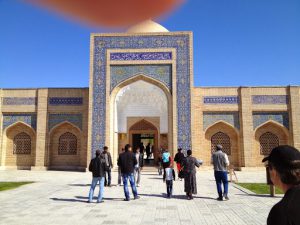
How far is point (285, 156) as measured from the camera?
1.31 m

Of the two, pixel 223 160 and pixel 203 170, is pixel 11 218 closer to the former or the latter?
pixel 223 160

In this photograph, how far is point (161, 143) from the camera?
55.6 feet

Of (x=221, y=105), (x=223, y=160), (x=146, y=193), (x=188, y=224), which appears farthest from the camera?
(x=221, y=105)

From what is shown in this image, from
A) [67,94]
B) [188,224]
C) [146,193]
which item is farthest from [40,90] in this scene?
[188,224]

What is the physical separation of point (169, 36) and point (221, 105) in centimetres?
475

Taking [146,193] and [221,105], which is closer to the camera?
[146,193]

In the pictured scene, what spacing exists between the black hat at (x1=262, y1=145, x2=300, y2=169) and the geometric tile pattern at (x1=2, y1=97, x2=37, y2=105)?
16.8m

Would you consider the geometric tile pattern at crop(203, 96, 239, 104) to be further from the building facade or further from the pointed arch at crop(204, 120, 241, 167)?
the pointed arch at crop(204, 120, 241, 167)

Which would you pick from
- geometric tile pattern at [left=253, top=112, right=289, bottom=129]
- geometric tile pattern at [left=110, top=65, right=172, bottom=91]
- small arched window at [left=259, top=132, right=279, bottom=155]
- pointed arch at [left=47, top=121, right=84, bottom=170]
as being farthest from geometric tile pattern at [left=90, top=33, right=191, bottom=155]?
small arched window at [left=259, top=132, right=279, bottom=155]

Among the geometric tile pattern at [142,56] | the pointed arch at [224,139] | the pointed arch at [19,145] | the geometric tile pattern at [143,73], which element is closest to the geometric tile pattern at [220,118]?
the pointed arch at [224,139]

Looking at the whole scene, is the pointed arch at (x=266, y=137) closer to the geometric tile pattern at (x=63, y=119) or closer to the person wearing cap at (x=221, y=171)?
the person wearing cap at (x=221, y=171)

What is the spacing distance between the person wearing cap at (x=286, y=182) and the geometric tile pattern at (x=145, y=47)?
13.6 meters

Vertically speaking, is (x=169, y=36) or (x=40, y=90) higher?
(x=169, y=36)

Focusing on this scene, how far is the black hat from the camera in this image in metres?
1.30
